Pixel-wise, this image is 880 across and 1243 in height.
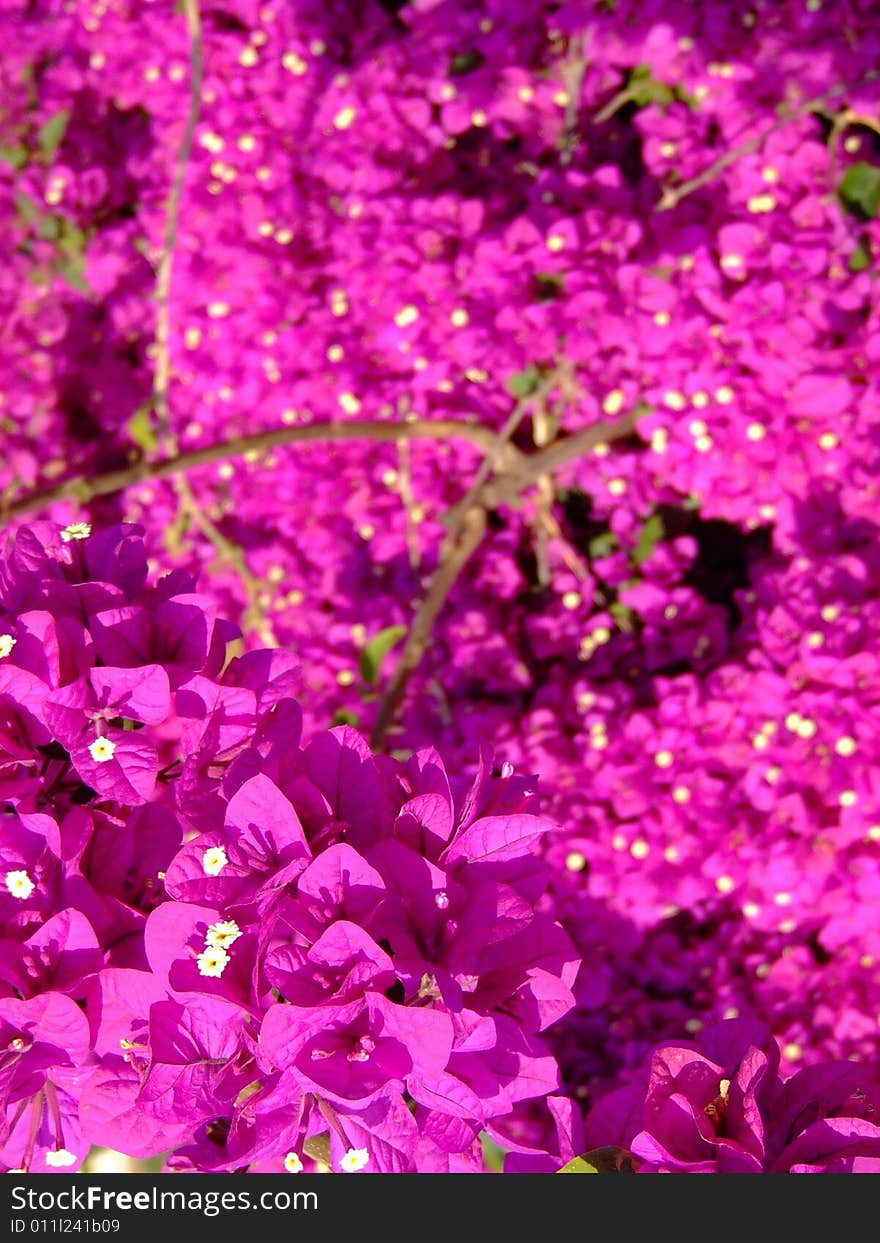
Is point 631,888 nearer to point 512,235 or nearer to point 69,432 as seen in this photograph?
point 512,235

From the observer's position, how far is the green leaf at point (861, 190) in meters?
1.45

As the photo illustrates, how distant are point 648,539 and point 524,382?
0.31 meters

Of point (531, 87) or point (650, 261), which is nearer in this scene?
point (650, 261)

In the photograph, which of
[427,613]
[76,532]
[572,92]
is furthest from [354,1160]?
[572,92]

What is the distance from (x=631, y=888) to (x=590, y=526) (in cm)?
67

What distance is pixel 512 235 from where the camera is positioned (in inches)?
58.7

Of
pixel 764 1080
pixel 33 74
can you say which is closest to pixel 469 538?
pixel 764 1080

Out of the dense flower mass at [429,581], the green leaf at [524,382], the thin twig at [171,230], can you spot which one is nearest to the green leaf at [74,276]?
the dense flower mass at [429,581]

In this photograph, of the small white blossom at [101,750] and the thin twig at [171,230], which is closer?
the small white blossom at [101,750]

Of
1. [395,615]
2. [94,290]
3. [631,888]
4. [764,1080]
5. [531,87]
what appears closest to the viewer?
[764,1080]

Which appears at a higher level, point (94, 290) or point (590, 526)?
point (94, 290)

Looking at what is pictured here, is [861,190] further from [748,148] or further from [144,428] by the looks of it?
[144,428]

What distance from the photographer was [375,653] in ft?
5.76

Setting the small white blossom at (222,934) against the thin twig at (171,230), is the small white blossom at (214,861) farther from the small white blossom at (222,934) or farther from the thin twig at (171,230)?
the thin twig at (171,230)
